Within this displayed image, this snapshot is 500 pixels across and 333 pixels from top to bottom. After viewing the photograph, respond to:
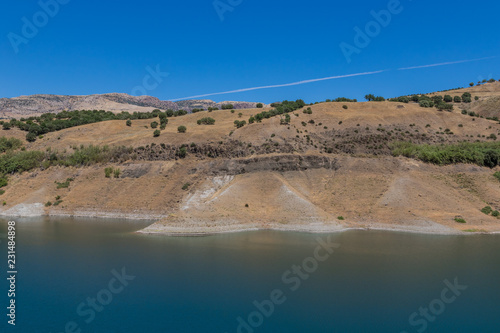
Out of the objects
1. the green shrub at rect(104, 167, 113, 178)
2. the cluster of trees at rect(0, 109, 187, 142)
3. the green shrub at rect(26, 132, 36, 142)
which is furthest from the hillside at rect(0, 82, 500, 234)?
the cluster of trees at rect(0, 109, 187, 142)

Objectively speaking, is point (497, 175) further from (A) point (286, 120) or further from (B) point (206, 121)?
(B) point (206, 121)

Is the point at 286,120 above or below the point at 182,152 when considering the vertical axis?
above

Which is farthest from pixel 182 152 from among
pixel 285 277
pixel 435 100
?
pixel 435 100

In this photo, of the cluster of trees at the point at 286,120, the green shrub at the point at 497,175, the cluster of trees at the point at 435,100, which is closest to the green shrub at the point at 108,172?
the cluster of trees at the point at 286,120

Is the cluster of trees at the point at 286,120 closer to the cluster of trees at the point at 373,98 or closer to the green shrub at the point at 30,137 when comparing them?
the cluster of trees at the point at 373,98

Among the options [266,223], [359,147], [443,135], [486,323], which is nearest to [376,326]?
[486,323]

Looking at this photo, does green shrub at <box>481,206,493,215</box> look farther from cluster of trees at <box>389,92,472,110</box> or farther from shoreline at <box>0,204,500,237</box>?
cluster of trees at <box>389,92,472,110</box>

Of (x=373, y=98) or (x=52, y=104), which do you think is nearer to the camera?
(x=373, y=98)

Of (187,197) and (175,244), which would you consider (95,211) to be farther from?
(175,244)
